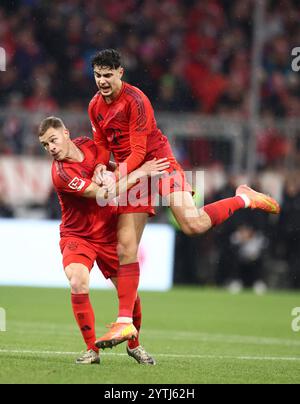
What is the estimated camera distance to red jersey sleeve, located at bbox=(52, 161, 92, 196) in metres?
8.12

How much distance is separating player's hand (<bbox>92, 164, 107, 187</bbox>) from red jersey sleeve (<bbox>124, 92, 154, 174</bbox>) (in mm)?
202

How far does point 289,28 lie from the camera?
20.7 meters

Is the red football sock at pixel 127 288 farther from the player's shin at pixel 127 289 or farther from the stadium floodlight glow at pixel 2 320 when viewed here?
the stadium floodlight glow at pixel 2 320

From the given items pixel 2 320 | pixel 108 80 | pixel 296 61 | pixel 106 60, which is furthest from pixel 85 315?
pixel 296 61

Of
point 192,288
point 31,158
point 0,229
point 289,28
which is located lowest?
point 192,288

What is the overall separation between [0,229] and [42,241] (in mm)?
711

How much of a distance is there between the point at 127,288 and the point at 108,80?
A: 1.71m

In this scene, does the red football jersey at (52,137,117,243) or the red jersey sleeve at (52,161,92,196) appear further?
the red football jersey at (52,137,117,243)

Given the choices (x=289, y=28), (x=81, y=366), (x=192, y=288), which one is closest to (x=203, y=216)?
(x=81, y=366)

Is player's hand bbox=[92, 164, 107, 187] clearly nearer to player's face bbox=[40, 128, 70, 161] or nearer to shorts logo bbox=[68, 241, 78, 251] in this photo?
player's face bbox=[40, 128, 70, 161]

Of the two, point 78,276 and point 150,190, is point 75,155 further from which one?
point 78,276

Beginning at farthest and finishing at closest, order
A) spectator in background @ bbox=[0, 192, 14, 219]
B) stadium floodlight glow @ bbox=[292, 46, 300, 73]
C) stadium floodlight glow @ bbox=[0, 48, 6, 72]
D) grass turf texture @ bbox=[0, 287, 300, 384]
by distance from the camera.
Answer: stadium floodlight glow @ bbox=[292, 46, 300, 73], stadium floodlight glow @ bbox=[0, 48, 6, 72], spectator in background @ bbox=[0, 192, 14, 219], grass turf texture @ bbox=[0, 287, 300, 384]

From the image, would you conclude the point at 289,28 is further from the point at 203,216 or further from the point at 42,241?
the point at 203,216

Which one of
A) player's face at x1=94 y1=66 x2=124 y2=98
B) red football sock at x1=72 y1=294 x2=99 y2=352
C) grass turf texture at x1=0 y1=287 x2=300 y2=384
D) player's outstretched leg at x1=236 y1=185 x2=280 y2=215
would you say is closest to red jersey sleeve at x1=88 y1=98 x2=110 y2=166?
player's face at x1=94 y1=66 x2=124 y2=98
